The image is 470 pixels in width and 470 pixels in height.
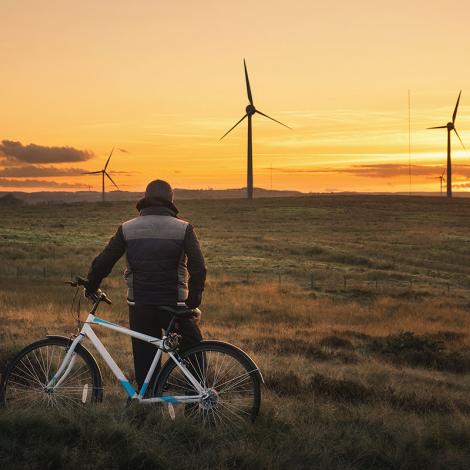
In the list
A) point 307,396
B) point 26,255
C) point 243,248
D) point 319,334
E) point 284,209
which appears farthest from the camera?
point 284,209

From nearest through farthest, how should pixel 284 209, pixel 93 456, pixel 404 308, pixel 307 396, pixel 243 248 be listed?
1. pixel 93 456
2. pixel 307 396
3. pixel 404 308
4. pixel 243 248
5. pixel 284 209

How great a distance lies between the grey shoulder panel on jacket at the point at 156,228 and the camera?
6973 millimetres

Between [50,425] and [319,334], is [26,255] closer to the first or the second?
[319,334]

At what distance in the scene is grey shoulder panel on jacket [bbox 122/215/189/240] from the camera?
6.97 metres

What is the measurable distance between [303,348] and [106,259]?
31.8ft

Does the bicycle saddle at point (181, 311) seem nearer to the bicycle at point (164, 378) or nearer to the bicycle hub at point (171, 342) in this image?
the bicycle at point (164, 378)

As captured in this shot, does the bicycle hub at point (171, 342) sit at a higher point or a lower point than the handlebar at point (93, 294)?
lower

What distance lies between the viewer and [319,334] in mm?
20953

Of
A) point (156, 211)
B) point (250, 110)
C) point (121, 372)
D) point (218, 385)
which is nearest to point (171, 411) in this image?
point (218, 385)

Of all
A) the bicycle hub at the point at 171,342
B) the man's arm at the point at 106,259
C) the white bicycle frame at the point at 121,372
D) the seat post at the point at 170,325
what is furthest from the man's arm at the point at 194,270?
the man's arm at the point at 106,259

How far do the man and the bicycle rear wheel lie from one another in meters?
0.51

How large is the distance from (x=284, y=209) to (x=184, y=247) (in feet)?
372

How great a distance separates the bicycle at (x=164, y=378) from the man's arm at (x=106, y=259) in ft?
0.40

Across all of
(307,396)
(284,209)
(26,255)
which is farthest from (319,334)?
(284,209)
